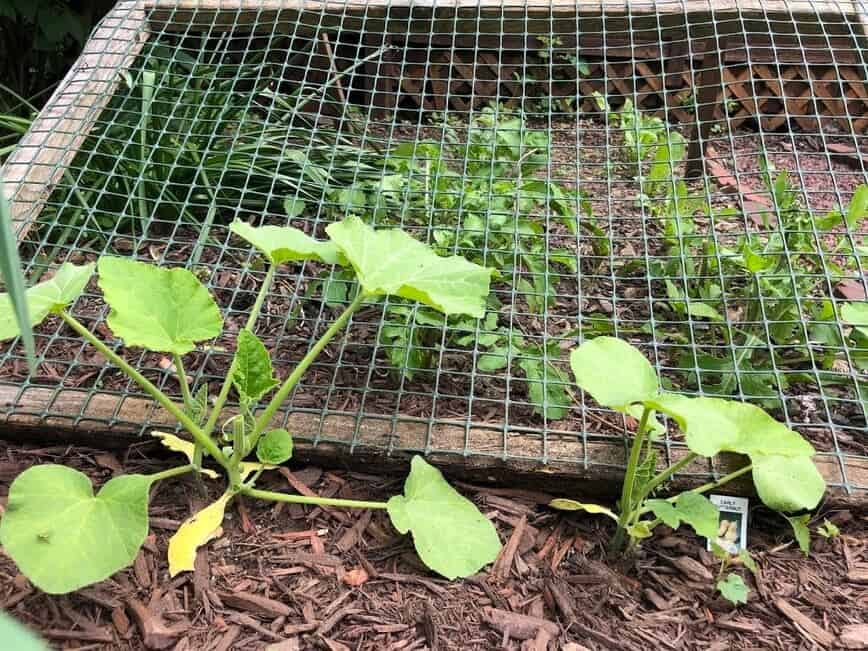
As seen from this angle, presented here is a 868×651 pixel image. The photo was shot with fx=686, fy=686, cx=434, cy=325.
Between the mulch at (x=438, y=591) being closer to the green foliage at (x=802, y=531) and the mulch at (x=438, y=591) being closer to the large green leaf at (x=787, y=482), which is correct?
the green foliage at (x=802, y=531)

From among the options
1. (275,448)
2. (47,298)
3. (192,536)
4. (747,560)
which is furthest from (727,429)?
(47,298)

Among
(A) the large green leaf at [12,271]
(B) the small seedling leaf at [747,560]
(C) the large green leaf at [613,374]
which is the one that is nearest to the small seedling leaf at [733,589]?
(B) the small seedling leaf at [747,560]

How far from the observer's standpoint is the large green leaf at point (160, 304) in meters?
1.00

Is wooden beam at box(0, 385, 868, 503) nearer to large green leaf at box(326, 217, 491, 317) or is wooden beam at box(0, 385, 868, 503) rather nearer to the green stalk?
the green stalk

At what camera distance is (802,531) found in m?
1.08

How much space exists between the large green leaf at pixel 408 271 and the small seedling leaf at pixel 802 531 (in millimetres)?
600

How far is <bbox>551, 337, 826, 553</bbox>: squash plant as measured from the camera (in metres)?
0.93

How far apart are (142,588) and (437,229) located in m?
0.89

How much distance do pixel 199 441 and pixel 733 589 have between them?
0.83 m

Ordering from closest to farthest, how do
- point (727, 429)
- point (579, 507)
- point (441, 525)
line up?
point (727, 429), point (441, 525), point (579, 507)

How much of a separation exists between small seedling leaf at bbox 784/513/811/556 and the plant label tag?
7cm

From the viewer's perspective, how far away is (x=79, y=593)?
982 millimetres

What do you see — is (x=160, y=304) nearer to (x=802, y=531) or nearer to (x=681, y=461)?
(x=681, y=461)

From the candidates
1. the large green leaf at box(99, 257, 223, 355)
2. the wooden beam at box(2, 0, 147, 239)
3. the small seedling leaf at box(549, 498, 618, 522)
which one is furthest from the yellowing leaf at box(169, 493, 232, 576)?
the wooden beam at box(2, 0, 147, 239)
